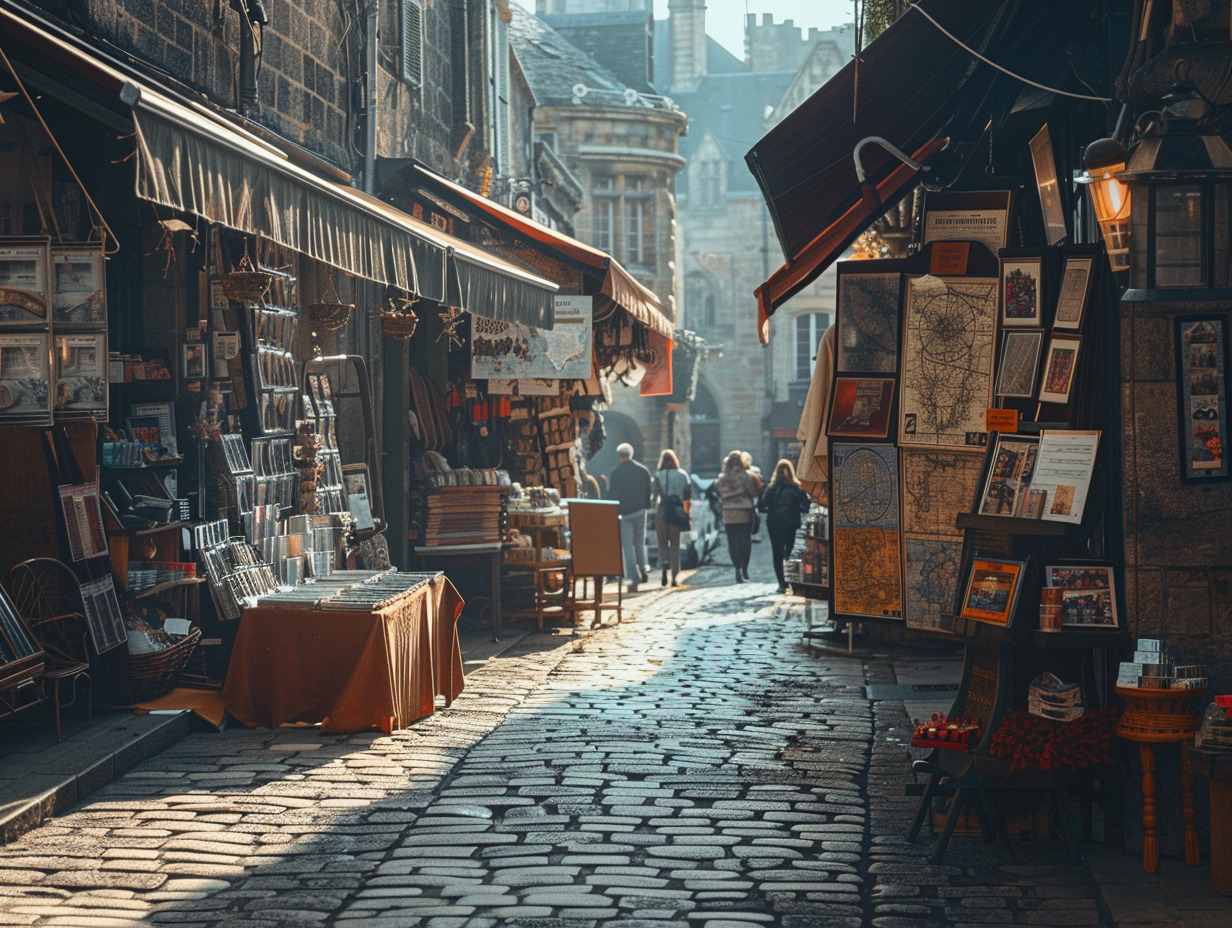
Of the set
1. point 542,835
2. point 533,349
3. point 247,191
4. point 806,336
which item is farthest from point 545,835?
point 806,336

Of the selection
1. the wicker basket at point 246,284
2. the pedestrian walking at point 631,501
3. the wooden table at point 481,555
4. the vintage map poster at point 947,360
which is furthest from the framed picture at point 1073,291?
the pedestrian walking at point 631,501

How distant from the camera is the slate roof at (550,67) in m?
32.7

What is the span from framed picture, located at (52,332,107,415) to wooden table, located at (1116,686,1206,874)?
4.71 m

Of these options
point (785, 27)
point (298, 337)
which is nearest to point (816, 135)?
point (298, 337)

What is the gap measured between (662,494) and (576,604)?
6106mm

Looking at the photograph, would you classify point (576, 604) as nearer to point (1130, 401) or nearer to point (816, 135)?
point (816, 135)

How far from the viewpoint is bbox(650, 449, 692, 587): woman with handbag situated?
19.4 meters

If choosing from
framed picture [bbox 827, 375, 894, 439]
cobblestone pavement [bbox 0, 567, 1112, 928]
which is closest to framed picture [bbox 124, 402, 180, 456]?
cobblestone pavement [bbox 0, 567, 1112, 928]

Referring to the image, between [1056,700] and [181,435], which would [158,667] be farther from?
[1056,700]

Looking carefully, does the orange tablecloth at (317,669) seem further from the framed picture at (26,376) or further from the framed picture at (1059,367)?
the framed picture at (1059,367)

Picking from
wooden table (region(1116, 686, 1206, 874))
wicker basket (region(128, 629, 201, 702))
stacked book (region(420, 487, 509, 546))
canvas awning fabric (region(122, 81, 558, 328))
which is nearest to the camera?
wooden table (region(1116, 686, 1206, 874))

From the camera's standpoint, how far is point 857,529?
7.23m

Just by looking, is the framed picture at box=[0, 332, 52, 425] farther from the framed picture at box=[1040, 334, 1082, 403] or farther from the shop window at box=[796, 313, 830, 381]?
the shop window at box=[796, 313, 830, 381]

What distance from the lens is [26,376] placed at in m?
6.54
